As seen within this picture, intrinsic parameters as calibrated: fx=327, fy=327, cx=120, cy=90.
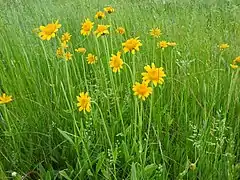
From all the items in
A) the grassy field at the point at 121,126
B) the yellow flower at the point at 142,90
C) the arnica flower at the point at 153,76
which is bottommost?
the grassy field at the point at 121,126

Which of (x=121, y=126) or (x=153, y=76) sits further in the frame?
(x=121, y=126)

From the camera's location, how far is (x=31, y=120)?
1.27 m

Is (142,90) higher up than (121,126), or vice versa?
(142,90)

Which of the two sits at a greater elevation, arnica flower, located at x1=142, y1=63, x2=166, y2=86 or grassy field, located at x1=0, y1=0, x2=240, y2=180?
arnica flower, located at x1=142, y1=63, x2=166, y2=86

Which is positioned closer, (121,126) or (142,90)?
(142,90)

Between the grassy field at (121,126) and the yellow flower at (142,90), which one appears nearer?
the yellow flower at (142,90)

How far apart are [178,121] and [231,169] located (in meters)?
0.30

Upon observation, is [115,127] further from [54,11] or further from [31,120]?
[54,11]

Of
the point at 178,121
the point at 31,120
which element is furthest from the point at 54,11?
the point at 178,121

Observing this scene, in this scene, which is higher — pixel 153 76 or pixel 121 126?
pixel 153 76

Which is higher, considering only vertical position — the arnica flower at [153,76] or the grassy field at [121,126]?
the arnica flower at [153,76]

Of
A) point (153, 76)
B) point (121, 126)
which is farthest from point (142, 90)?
point (121, 126)

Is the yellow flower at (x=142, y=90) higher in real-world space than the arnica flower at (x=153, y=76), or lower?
lower

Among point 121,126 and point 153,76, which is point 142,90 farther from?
point 121,126
